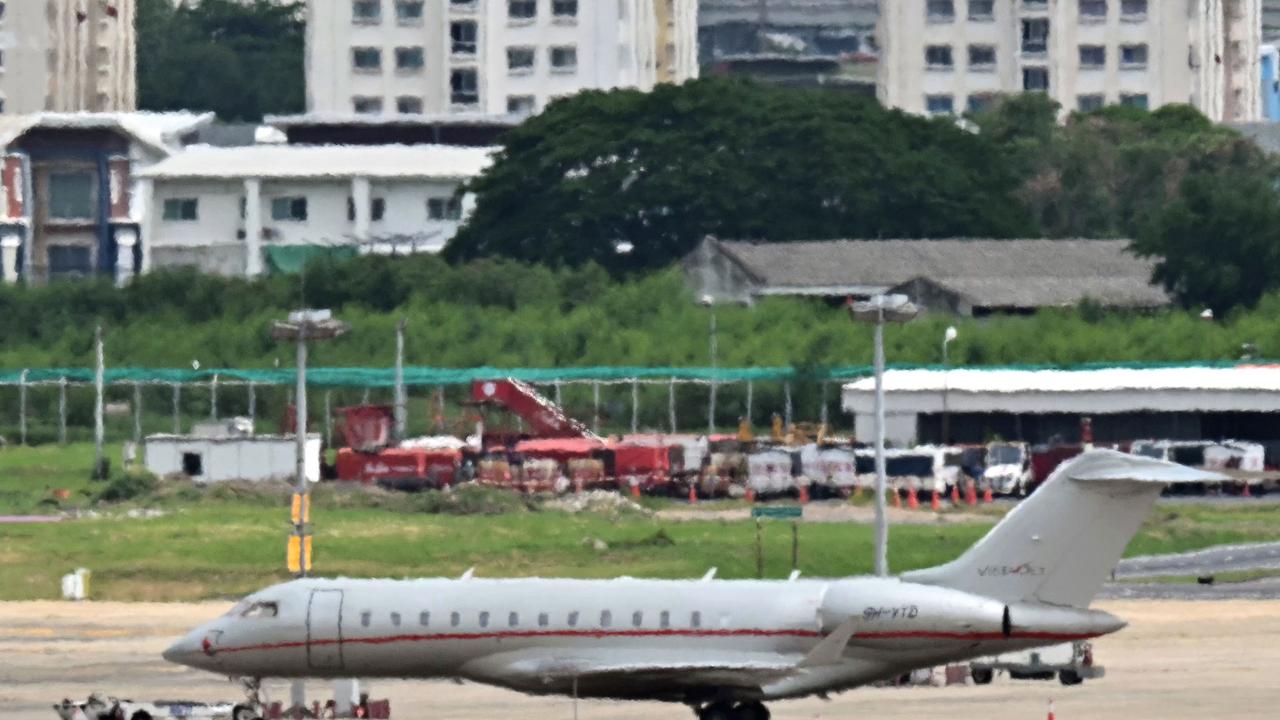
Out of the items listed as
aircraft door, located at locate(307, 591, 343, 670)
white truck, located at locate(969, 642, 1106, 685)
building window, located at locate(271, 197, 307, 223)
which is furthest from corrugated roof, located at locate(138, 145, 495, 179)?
aircraft door, located at locate(307, 591, 343, 670)

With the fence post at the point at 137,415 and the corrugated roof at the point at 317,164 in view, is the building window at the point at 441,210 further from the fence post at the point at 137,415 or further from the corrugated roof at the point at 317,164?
the fence post at the point at 137,415

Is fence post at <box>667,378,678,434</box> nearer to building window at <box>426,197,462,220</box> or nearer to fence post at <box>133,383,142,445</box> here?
fence post at <box>133,383,142,445</box>

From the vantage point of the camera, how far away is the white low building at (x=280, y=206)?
192125mm

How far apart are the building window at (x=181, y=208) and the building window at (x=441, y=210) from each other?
43.3 feet

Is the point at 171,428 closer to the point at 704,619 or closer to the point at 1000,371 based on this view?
the point at 1000,371

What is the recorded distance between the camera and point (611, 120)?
174 m

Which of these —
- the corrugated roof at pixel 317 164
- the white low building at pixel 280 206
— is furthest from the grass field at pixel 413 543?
the corrugated roof at pixel 317 164

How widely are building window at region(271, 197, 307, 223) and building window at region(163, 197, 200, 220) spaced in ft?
14.4

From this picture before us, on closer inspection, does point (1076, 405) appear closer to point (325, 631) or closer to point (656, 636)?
point (656, 636)

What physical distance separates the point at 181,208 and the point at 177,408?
65598 mm

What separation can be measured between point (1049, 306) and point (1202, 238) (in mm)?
7488

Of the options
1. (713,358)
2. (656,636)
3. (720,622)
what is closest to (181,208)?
(713,358)

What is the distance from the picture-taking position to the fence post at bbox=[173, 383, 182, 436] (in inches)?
5007

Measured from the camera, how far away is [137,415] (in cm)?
13012
